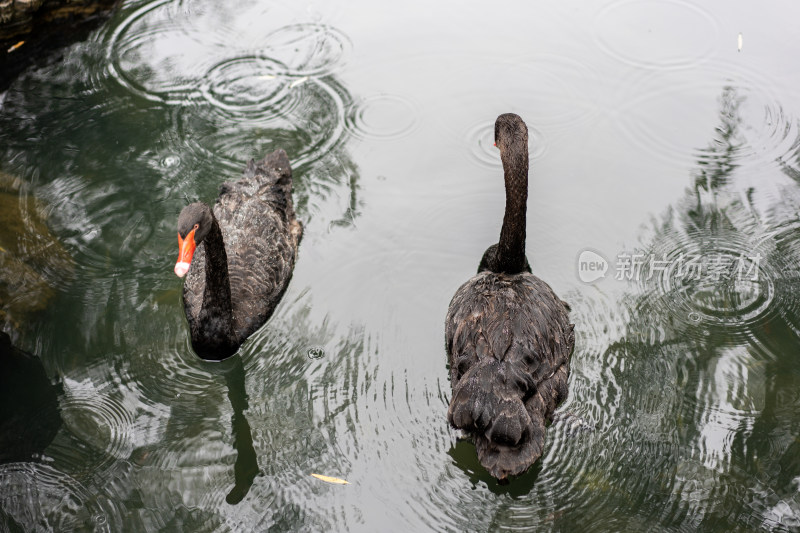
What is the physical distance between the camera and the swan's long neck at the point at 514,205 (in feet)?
17.2

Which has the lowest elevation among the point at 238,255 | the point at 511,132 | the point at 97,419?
the point at 97,419

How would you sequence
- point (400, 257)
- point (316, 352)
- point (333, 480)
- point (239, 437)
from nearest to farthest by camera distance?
point (333, 480), point (239, 437), point (316, 352), point (400, 257)

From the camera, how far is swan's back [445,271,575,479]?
4223mm

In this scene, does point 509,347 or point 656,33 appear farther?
point 656,33

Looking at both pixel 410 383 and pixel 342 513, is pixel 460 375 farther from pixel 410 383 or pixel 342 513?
pixel 342 513

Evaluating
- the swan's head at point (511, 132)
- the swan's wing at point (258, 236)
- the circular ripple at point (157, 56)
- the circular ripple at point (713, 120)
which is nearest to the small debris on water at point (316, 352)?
the swan's wing at point (258, 236)

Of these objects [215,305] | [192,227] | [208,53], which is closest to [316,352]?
[215,305]

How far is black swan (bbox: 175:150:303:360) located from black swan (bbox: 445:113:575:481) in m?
1.45

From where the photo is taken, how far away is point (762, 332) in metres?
5.44

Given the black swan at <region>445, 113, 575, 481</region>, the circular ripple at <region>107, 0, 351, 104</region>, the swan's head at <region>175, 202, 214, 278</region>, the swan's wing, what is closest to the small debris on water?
the swan's wing

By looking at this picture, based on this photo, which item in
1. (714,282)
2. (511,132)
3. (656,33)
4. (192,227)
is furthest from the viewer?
(656,33)

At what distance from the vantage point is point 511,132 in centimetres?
527

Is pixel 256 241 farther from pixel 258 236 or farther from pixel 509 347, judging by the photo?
pixel 509 347

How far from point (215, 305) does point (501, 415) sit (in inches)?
84.1
